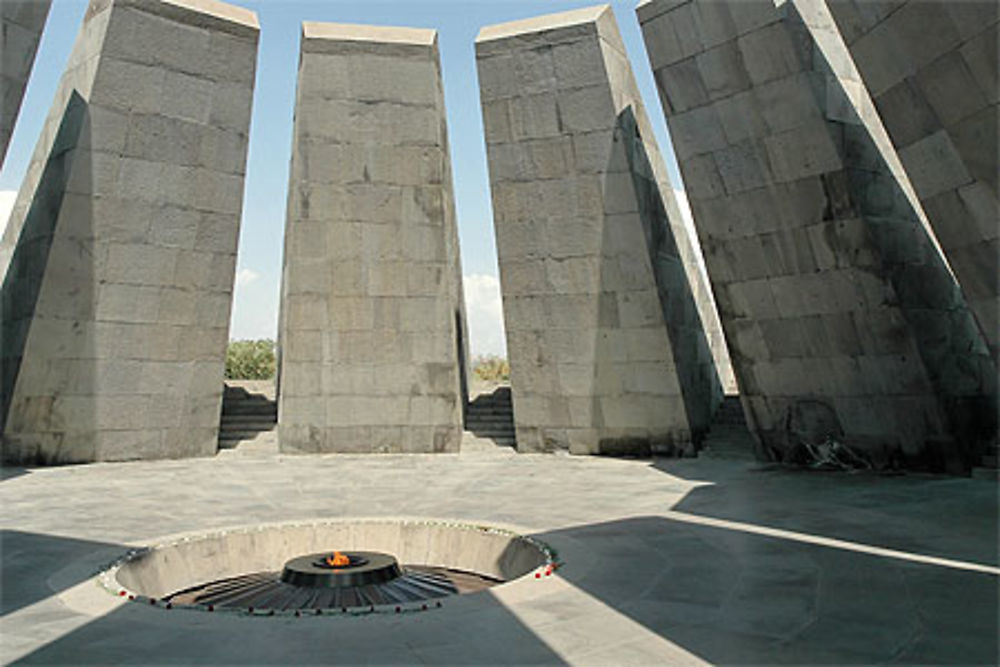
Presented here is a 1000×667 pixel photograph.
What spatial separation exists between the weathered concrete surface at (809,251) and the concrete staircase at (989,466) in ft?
0.61

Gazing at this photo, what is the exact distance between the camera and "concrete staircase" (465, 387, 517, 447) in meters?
19.9

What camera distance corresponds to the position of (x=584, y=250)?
18016 millimetres

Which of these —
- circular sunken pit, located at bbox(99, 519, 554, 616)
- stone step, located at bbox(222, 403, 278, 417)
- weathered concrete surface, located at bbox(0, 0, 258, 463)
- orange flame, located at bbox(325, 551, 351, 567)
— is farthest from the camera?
Answer: stone step, located at bbox(222, 403, 278, 417)

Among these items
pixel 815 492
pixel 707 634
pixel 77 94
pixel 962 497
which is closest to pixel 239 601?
pixel 707 634

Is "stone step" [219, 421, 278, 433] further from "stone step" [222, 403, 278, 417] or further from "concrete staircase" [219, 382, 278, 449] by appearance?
"stone step" [222, 403, 278, 417]

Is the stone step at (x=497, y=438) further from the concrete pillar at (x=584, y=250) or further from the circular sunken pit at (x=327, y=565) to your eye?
the circular sunken pit at (x=327, y=565)

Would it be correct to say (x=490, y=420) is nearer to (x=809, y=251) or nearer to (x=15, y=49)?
(x=809, y=251)

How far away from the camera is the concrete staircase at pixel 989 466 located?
42.1ft

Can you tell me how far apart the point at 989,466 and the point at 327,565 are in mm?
10878

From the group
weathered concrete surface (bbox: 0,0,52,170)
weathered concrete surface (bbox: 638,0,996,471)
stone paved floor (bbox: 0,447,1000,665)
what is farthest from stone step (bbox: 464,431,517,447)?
weathered concrete surface (bbox: 0,0,52,170)

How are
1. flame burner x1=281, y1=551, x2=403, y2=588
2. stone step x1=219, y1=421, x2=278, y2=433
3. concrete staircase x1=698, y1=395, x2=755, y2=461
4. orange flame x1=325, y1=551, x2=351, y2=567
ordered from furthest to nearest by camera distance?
1. stone step x1=219, y1=421, x2=278, y2=433
2. concrete staircase x1=698, y1=395, x2=755, y2=461
3. orange flame x1=325, y1=551, x2=351, y2=567
4. flame burner x1=281, y1=551, x2=403, y2=588

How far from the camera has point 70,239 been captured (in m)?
16.4

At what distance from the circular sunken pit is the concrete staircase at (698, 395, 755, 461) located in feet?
29.7

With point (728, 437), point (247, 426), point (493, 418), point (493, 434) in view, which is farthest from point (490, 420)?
point (247, 426)
